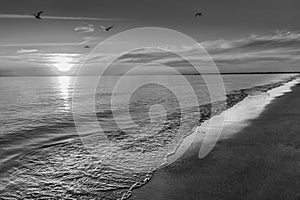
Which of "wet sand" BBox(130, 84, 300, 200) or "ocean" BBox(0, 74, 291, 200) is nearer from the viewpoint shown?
"wet sand" BBox(130, 84, 300, 200)

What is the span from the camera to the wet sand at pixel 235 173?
7336mm

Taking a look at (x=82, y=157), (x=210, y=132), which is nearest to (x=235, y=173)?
(x=82, y=157)

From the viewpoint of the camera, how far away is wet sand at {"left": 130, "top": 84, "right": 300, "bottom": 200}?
7.34m

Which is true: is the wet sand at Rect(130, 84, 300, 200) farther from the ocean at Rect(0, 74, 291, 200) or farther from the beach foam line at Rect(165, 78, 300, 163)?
the ocean at Rect(0, 74, 291, 200)

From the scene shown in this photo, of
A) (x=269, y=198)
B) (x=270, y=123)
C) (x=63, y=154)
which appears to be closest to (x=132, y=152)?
(x=63, y=154)

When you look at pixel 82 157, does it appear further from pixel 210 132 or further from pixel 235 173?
pixel 210 132

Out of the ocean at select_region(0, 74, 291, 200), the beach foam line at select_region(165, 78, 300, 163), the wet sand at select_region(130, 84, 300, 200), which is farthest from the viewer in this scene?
the beach foam line at select_region(165, 78, 300, 163)

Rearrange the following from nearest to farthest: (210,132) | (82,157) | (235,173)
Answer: (235,173)
(82,157)
(210,132)

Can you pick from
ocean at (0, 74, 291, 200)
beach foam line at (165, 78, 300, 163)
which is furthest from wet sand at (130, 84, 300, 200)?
ocean at (0, 74, 291, 200)

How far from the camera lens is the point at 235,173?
28.7 ft

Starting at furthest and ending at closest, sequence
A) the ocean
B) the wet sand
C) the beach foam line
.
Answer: the beach foam line < the ocean < the wet sand

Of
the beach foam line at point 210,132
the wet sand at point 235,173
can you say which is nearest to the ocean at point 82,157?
the beach foam line at point 210,132

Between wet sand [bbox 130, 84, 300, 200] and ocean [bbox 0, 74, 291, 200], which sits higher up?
wet sand [bbox 130, 84, 300, 200]

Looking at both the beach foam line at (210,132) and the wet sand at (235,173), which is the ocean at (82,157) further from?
the wet sand at (235,173)
